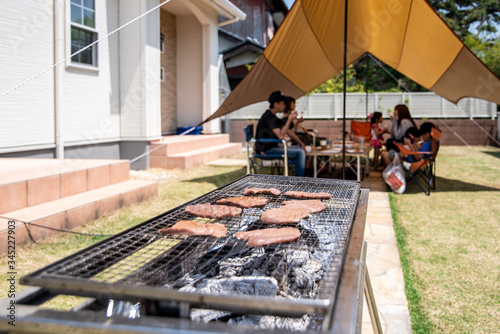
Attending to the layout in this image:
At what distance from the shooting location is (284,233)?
1.53 m

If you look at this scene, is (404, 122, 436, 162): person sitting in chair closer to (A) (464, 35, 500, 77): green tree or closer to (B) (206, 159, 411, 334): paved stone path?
(B) (206, 159, 411, 334): paved stone path

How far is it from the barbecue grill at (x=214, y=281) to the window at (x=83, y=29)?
482 cm

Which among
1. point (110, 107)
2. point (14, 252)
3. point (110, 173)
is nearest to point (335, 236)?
point (14, 252)

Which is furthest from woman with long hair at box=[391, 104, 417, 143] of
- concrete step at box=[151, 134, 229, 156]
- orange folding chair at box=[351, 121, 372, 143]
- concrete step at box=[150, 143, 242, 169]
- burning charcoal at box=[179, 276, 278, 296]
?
burning charcoal at box=[179, 276, 278, 296]

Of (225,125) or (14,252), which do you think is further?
(225,125)

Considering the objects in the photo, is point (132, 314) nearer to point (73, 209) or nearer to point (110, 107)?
point (73, 209)

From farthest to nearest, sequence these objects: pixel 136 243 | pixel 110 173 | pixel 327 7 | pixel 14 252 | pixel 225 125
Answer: pixel 225 125 < pixel 327 7 < pixel 110 173 < pixel 14 252 < pixel 136 243

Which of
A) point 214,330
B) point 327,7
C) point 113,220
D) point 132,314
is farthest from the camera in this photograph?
point 327,7

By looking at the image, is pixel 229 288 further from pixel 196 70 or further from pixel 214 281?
pixel 196 70

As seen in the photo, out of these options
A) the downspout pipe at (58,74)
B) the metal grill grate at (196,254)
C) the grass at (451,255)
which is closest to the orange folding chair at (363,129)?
the grass at (451,255)

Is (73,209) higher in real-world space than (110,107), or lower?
lower

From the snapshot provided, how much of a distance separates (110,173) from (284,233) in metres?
3.65

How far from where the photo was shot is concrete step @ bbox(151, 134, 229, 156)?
25.0ft

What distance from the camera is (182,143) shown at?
332 inches
